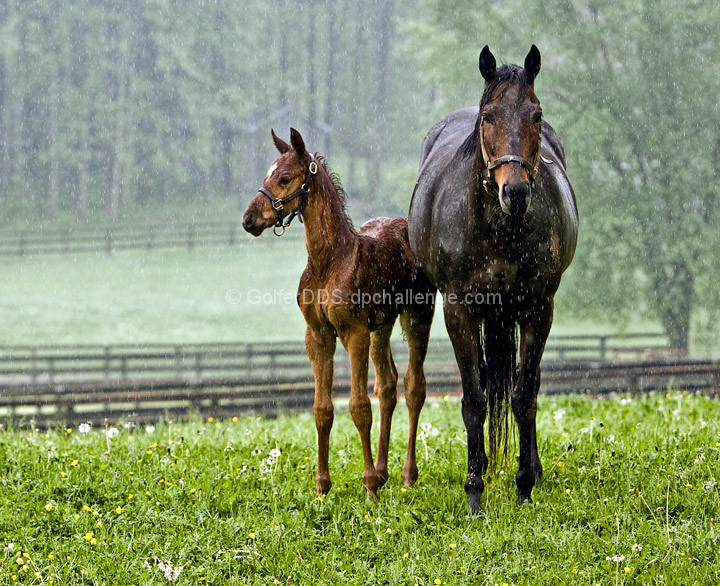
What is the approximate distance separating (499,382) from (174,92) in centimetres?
3984

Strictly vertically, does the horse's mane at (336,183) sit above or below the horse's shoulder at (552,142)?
below

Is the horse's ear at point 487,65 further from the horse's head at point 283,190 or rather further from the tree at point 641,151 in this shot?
the tree at point 641,151

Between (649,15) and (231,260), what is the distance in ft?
74.3

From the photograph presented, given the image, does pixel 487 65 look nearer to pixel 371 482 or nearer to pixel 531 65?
pixel 531 65

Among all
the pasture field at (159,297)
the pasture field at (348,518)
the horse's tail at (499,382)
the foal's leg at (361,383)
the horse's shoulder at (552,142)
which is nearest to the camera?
the pasture field at (348,518)

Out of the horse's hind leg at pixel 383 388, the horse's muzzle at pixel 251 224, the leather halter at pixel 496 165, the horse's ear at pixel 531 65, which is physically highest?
the horse's ear at pixel 531 65

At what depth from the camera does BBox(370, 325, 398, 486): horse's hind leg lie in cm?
657

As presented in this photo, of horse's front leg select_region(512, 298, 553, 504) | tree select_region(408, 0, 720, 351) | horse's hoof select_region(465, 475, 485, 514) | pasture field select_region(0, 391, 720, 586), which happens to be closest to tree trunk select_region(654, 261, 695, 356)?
tree select_region(408, 0, 720, 351)

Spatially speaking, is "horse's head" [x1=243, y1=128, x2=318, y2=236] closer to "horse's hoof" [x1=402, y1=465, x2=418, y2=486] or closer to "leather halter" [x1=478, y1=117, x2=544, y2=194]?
"leather halter" [x1=478, y1=117, x2=544, y2=194]

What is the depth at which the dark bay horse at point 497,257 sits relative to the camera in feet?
16.9

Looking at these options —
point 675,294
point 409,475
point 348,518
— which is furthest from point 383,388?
point 675,294

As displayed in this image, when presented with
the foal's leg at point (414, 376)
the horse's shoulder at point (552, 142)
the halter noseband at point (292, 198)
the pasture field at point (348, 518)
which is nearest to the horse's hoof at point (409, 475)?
the foal's leg at point (414, 376)

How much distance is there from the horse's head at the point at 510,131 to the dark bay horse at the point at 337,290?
1350mm

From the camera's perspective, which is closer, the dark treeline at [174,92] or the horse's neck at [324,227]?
the horse's neck at [324,227]
